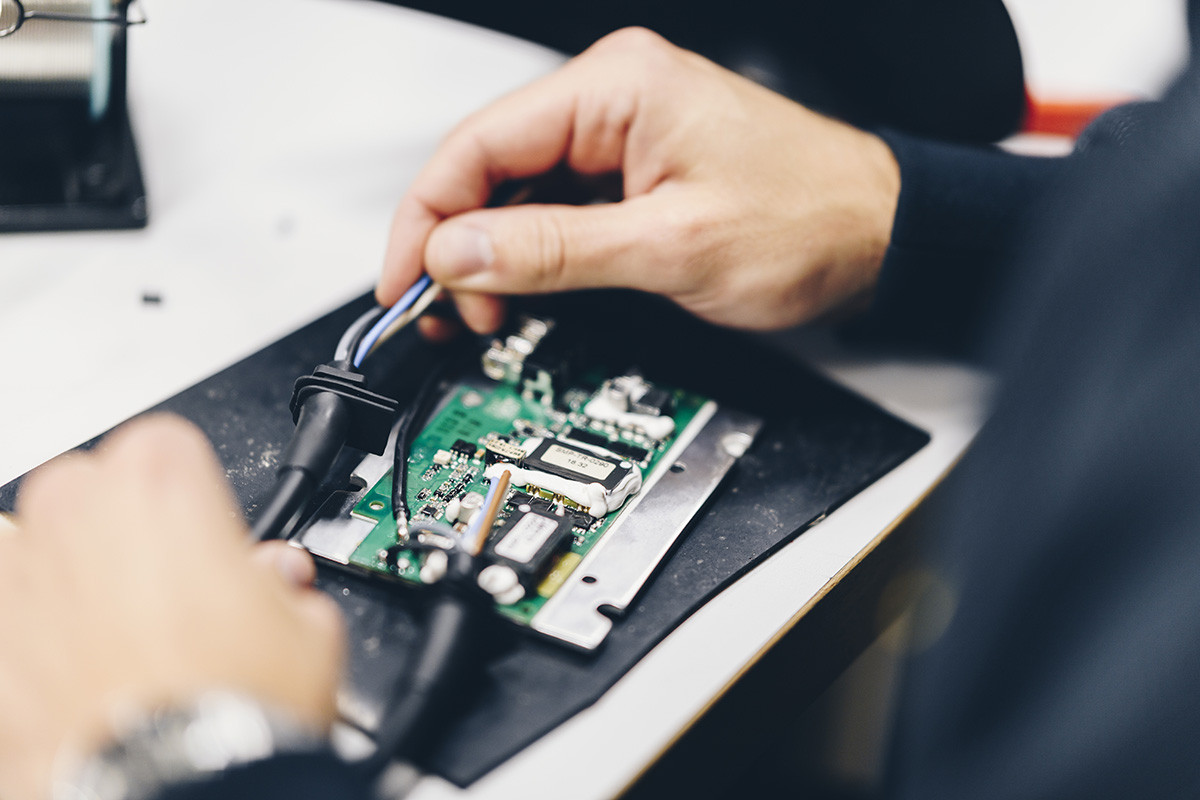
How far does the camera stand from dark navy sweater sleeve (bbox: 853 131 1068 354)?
31.9 inches

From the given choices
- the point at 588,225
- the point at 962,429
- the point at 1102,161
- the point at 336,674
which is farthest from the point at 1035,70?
the point at 336,674

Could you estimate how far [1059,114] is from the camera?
3.61ft

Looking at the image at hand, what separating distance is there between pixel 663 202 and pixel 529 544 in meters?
0.32

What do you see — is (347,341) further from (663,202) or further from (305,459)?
(663,202)

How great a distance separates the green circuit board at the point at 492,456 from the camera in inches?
22.9

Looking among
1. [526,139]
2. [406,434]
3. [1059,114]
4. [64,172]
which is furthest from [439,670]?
[1059,114]

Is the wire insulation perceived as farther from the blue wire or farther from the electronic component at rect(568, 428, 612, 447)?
the electronic component at rect(568, 428, 612, 447)

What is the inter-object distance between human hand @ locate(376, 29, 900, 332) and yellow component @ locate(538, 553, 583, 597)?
26cm

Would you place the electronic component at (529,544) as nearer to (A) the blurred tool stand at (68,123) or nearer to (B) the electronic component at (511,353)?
(B) the electronic component at (511,353)

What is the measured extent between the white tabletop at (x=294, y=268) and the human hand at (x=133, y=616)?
0.12 metres

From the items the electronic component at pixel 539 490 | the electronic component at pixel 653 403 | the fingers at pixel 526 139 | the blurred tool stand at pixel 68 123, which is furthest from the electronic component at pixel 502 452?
the blurred tool stand at pixel 68 123

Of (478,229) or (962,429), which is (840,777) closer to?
(962,429)

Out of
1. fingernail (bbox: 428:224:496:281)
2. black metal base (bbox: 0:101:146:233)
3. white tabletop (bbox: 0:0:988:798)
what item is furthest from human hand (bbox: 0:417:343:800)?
black metal base (bbox: 0:101:146:233)

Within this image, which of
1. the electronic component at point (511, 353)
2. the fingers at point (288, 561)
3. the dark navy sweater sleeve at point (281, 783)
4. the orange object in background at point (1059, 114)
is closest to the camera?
the dark navy sweater sleeve at point (281, 783)
